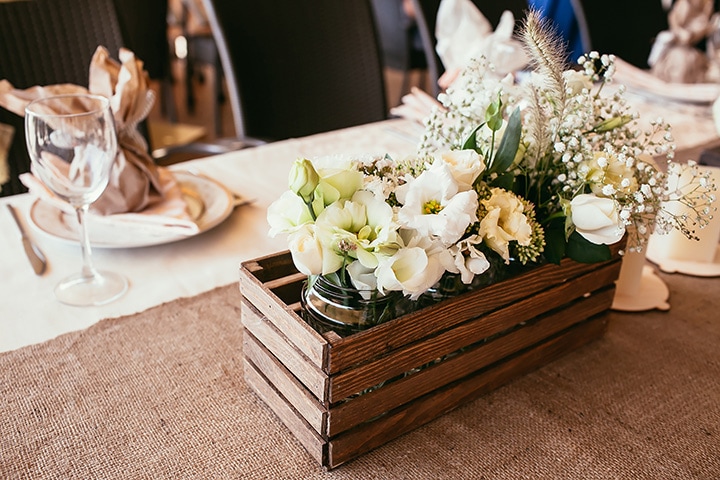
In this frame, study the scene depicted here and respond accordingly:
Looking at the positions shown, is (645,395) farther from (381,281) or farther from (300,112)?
(300,112)

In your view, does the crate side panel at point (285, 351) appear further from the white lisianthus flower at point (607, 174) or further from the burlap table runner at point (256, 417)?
the white lisianthus flower at point (607, 174)

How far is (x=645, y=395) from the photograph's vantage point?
746 mm

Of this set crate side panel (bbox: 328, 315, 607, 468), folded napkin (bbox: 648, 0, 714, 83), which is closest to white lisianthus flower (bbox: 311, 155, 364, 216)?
crate side panel (bbox: 328, 315, 607, 468)

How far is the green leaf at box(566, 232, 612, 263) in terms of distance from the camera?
0.68 m

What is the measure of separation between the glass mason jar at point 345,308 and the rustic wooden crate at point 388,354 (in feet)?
0.08

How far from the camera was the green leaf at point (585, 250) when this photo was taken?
68cm

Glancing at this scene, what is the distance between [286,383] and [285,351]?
36 mm

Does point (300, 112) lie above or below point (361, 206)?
below

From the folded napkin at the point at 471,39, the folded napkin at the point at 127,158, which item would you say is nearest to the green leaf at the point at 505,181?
the folded napkin at the point at 127,158

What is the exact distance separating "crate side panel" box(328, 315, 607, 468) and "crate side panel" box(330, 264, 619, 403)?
48 mm

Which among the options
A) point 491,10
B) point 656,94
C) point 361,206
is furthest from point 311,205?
point 491,10

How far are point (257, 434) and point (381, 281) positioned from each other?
0.71ft

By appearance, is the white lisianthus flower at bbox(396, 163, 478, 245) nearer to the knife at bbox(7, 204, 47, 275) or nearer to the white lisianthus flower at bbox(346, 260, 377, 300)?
the white lisianthus flower at bbox(346, 260, 377, 300)

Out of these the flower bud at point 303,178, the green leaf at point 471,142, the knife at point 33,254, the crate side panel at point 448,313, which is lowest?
the knife at point 33,254
